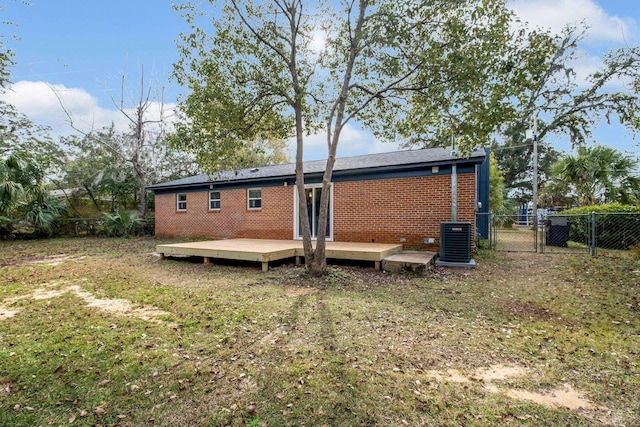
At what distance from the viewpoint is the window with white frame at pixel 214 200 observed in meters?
13.5

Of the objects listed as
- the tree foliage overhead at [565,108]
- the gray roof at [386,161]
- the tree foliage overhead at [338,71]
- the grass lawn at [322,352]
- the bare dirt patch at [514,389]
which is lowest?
the bare dirt patch at [514,389]

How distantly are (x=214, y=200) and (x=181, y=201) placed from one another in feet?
7.87

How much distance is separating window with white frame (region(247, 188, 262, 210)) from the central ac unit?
→ 7.04 m

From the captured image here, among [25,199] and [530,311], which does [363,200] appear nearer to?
[530,311]

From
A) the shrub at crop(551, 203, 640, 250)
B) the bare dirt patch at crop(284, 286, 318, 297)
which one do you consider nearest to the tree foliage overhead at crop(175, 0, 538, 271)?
the bare dirt patch at crop(284, 286, 318, 297)

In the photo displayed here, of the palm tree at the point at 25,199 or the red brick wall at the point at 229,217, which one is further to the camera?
the palm tree at the point at 25,199

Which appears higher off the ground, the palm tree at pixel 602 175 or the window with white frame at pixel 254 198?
the palm tree at pixel 602 175

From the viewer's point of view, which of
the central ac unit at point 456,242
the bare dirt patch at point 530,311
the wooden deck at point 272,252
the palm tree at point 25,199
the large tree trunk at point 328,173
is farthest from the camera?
the palm tree at point 25,199

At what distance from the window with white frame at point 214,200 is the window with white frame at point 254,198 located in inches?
72.8

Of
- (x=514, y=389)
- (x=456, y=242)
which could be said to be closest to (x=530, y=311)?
(x=514, y=389)

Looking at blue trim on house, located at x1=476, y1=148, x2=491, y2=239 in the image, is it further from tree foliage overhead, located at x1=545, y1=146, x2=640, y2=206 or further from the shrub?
tree foliage overhead, located at x1=545, y1=146, x2=640, y2=206

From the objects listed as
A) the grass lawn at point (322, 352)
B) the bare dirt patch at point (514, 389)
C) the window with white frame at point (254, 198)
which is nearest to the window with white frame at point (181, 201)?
the window with white frame at point (254, 198)

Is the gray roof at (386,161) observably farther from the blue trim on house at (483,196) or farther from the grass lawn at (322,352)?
the grass lawn at (322,352)

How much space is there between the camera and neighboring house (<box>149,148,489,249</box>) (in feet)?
28.4
